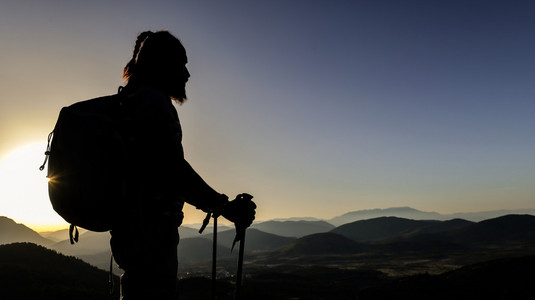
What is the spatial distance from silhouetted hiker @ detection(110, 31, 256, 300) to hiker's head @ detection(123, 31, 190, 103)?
0.34m

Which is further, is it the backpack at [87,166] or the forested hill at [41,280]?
the forested hill at [41,280]

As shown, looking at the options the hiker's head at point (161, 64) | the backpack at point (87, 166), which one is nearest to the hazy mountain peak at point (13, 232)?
the hiker's head at point (161, 64)

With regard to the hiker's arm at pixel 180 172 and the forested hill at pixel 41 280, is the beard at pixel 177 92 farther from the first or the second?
the forested hill at pixel 41 280

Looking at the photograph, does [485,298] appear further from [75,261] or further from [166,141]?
[75,261]

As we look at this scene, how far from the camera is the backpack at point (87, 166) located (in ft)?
6.36

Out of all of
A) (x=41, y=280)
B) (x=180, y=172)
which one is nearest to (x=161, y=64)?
(x=180, y=172)

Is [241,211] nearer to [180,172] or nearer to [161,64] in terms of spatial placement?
[180,172]

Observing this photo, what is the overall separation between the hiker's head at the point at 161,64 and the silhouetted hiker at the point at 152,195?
→ 338mm

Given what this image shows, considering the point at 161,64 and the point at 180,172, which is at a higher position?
the point at 161,64

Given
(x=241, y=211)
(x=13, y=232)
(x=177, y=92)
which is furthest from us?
(x=13, y=232)

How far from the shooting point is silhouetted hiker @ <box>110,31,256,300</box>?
2070mm

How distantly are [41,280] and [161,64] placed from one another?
19763mm

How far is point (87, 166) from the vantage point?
6.36ft

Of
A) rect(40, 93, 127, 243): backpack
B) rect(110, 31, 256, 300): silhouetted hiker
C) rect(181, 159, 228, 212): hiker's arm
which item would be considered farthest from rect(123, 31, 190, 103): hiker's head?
rect(181, 159, 228, 212): hiker's arm
